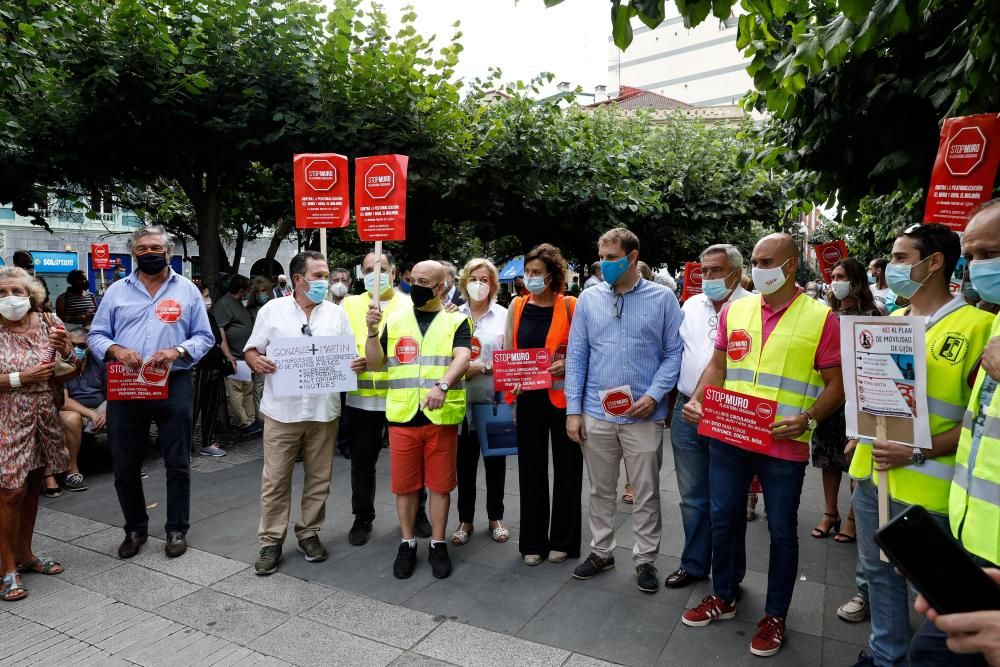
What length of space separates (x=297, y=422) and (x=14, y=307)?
1.79 metres

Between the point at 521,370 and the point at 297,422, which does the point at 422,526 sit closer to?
the point at 297,422

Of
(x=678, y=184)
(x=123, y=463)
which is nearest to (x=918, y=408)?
(x=123, y=463)

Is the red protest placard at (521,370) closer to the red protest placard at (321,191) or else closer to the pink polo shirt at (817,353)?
the pink polo shirt at (817,353)

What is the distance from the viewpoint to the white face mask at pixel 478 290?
5004 mm

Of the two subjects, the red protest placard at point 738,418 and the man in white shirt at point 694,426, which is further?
the man in white shirt at point 694,426

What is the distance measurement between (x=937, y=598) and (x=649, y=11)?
183cm

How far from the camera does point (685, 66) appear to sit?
74812mm

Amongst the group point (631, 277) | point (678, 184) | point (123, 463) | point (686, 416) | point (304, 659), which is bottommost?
point (304, 659)

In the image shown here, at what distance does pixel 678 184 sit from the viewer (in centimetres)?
1394

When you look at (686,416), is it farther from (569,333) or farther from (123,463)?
(123,463)

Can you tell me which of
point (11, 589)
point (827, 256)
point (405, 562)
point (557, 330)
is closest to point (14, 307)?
point (11, 589)

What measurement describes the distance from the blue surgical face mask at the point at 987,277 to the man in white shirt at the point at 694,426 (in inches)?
70.3

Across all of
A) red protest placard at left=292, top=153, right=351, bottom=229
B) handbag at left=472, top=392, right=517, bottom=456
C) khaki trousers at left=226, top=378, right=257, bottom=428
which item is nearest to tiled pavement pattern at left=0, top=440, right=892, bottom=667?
handbag at left=472, top=392, right=517, bottom=456

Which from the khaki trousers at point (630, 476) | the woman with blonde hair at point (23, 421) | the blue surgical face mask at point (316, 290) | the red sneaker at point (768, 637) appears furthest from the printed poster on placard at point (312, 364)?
the red sneaker at point (768, 637)
